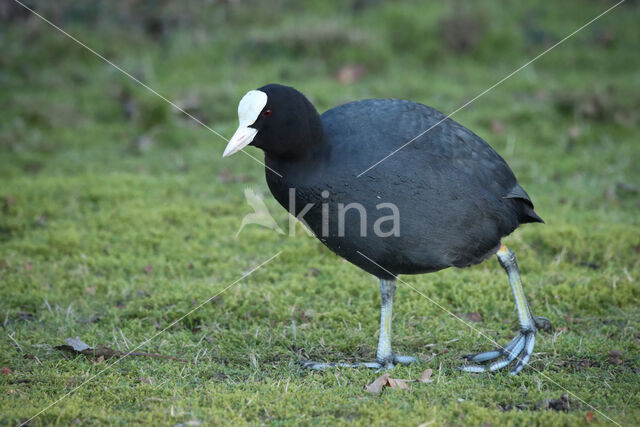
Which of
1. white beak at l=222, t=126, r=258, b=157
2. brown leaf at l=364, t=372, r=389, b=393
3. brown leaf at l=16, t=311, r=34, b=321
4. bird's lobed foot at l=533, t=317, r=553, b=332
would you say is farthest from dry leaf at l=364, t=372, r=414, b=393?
brown leaf at l=16, t=311, r=34, b=321

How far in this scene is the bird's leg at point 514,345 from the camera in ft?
13.0

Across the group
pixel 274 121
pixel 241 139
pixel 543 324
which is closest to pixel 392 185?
pixel 274 121

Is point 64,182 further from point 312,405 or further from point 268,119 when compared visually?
point 312,405

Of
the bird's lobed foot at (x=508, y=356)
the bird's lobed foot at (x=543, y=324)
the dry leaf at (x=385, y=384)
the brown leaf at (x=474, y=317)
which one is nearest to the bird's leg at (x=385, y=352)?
the dry leaf at (x=385, y=384)

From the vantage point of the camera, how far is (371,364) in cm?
399

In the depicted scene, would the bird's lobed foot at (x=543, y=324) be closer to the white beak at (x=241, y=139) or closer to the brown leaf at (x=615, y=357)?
the brown leaf at (x=615, y=357)

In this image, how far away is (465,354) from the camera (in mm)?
4188

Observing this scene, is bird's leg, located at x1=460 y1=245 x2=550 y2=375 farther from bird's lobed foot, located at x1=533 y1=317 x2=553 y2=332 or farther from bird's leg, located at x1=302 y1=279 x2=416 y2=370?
bird's leg, located at x1=302 y1=279 x2=416 y2=370

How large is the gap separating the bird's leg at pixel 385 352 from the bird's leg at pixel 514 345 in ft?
1.29

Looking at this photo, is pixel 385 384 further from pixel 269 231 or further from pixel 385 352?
pixel 269 231

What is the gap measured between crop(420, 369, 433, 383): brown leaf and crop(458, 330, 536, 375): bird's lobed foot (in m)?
0.24

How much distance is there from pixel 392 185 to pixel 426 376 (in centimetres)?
107

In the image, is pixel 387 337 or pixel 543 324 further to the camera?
pixel 543 324

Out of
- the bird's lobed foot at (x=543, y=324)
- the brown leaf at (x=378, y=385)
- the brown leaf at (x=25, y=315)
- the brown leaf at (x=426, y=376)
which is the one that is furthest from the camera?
the brown leaf at (x=25, y=315)
